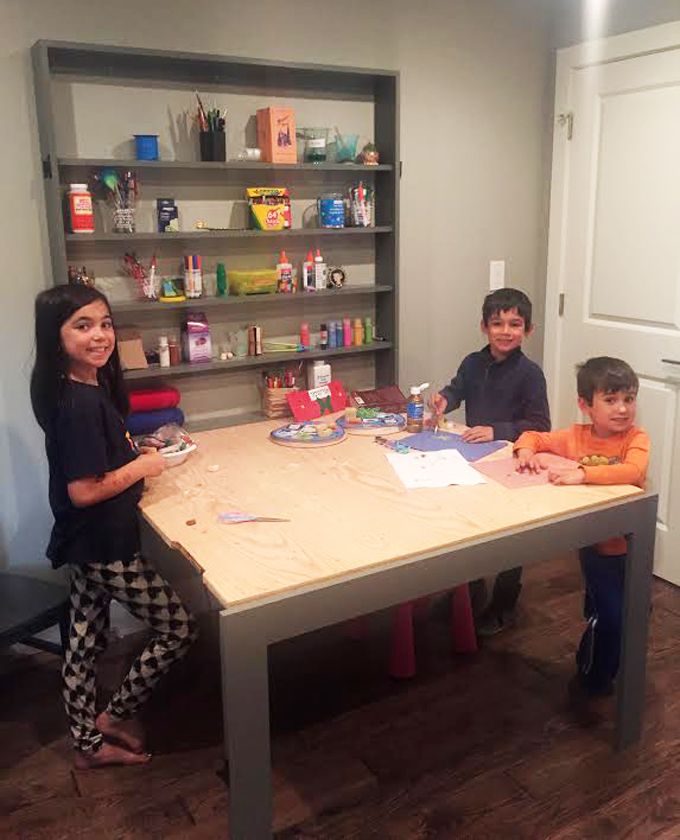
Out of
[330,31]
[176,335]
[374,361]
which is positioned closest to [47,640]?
[176,335]

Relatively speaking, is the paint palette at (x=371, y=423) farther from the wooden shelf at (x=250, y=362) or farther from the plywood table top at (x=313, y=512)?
the wooden shelf at (x=250, y=362)

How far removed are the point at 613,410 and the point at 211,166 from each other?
1.47m

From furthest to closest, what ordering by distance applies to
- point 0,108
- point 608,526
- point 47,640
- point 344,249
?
point 344,249
point 47,640
point 0,108
point 608,526

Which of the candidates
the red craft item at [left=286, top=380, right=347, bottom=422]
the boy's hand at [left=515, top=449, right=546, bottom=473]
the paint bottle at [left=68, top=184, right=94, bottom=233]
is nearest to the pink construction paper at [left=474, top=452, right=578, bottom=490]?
the boy's hand at [left=515, top=449, right=546, bottom=473]

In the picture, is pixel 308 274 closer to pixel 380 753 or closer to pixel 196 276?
pixel 196 276

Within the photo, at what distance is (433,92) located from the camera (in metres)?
3.12

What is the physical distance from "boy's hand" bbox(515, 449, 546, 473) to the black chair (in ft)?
4.43

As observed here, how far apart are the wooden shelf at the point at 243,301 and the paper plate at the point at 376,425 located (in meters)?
0.51

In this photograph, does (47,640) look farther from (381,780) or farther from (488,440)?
(488,440)

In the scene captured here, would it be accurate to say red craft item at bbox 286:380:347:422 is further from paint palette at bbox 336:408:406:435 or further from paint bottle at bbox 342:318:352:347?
paint bottle at bbox 342:318:352:347

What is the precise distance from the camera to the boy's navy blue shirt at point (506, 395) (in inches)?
101

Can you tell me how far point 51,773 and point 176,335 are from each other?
55.8 inches

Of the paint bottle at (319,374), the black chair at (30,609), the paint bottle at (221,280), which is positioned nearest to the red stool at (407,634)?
the paint bottle at (319,374)

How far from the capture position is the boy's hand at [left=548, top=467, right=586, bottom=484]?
201cm
